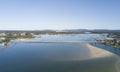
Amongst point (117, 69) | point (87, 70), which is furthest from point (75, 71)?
point (117, 69)

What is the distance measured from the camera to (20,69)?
80.8 feet

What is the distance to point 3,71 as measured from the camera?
77.9 ft

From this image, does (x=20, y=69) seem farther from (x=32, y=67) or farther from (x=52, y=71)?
(x=52, y=71)

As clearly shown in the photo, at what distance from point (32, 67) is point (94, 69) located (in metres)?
7.72

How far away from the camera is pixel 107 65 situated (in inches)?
1067

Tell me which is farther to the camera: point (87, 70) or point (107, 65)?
point (107, 65)

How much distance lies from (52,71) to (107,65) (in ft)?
26.3

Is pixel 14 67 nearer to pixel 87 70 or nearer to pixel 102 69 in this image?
pixel 87 70

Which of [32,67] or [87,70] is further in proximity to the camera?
[32,67]

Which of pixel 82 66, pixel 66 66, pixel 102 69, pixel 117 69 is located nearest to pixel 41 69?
pixel 66 66

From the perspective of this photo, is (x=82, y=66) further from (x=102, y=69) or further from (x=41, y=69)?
(x=41, y=69)

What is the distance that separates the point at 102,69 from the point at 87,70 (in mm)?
2042

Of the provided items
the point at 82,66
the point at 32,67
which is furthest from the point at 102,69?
the point at 32,67

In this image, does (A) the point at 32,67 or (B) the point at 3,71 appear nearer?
(B) the point at 3,71
